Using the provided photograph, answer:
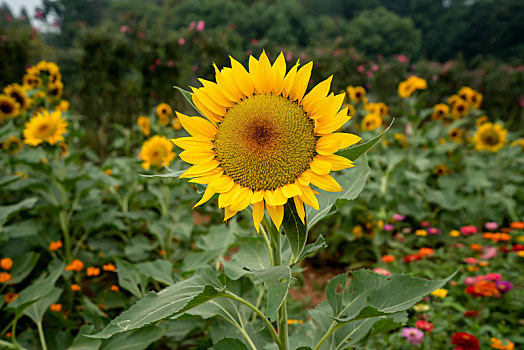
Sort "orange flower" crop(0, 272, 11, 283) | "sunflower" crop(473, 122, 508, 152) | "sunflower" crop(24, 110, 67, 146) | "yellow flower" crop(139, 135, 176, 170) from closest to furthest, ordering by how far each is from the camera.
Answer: "orange flower" crop(0, 272, 11, 283) → "sunflower" crop(24, 110, 67, 146) → "yellow flower" crop(139, 135, 176, 170) → "sunflower" crop(473, 122, 508, 152)

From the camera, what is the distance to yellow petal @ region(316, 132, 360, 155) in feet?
3.13

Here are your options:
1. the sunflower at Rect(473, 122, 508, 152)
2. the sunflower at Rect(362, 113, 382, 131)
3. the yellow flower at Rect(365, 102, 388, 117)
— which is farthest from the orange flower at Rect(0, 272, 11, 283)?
the sunflower at Rect(473, 122, 508, 152)

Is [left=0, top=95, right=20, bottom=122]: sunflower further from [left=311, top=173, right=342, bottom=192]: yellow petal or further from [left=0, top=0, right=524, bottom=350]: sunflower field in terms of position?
[left=311, top=173, right=342, bottom=192]: yellow petal

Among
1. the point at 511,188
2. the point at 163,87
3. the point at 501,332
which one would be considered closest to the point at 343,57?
the point at 163,87

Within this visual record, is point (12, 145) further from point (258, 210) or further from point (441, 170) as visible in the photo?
point (441, 170)

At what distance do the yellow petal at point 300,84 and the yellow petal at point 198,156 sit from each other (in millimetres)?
280

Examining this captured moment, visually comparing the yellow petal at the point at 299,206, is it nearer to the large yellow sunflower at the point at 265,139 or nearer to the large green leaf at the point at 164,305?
the large yellow sunflower at the point at 265,139

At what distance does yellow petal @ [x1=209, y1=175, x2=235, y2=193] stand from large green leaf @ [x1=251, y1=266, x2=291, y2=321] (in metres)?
0.24

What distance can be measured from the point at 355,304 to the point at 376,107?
3.94m

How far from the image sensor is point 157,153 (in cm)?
288

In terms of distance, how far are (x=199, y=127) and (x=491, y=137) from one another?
3960 millimetres

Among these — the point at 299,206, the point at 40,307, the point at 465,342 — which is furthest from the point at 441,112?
the point at 40,307

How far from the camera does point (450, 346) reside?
1.85 meters

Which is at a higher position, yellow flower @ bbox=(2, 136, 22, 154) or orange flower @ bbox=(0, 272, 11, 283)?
yellow flower @ bbox=(2, 136, 22, 154)
